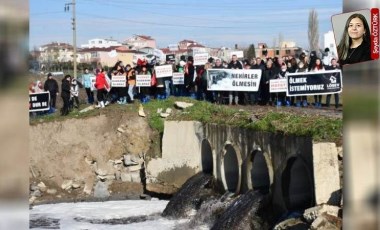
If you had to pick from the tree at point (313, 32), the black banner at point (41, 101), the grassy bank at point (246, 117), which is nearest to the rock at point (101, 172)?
the grassy bank at point (246, 117)

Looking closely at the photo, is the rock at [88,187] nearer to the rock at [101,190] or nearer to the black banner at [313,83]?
the rock at [101,190]

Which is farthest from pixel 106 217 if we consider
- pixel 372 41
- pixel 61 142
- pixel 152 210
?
pixel 372 41

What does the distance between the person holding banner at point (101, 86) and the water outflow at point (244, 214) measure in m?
10.2

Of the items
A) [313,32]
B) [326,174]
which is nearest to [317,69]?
[326,174]

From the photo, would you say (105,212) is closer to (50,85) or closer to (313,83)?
(50,85)

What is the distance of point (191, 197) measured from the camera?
54.7ft

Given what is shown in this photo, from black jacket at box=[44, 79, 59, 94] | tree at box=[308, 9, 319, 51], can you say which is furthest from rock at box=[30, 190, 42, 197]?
tree at box=[308, 9, 319, 51]

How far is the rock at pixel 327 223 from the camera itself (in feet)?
29.4

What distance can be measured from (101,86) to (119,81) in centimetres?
75

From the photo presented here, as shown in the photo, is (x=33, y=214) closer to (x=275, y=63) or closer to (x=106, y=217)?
(x=106, y=217)

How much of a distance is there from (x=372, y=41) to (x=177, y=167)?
17.8 meters

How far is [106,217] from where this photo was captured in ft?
56.2

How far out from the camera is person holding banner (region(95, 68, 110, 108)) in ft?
75.0

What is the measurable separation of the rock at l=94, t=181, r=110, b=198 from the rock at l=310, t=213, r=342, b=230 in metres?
12.4
